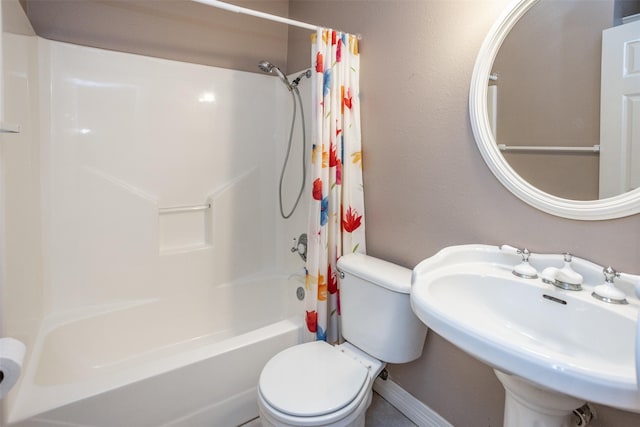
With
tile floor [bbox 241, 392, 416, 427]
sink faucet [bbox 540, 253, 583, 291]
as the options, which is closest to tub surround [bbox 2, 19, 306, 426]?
tile floor [bbox 241, 392, 416, 427]

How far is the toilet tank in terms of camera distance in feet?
4.37

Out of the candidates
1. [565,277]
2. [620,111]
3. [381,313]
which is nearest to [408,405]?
[381,313]

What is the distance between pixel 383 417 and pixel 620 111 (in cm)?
156

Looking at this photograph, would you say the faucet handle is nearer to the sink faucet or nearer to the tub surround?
the sink faucet

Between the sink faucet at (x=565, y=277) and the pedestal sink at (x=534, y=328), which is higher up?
the sink faucet at (x=565, y=277)

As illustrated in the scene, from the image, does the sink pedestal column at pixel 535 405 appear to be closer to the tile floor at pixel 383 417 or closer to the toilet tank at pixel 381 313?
the toilet tank at pixel 381 313

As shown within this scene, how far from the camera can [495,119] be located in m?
1.21

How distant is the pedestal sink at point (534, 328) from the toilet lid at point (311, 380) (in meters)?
0.49

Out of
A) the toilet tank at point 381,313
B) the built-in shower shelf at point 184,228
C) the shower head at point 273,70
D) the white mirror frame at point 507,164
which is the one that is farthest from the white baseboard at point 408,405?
the shower head at point 273,70

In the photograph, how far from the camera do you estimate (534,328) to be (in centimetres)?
99

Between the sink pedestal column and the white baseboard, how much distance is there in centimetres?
61

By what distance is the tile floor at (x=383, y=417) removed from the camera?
1.55 meters

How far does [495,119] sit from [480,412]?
3.77 feet

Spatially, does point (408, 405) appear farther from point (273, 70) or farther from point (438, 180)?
point (273, 70)
